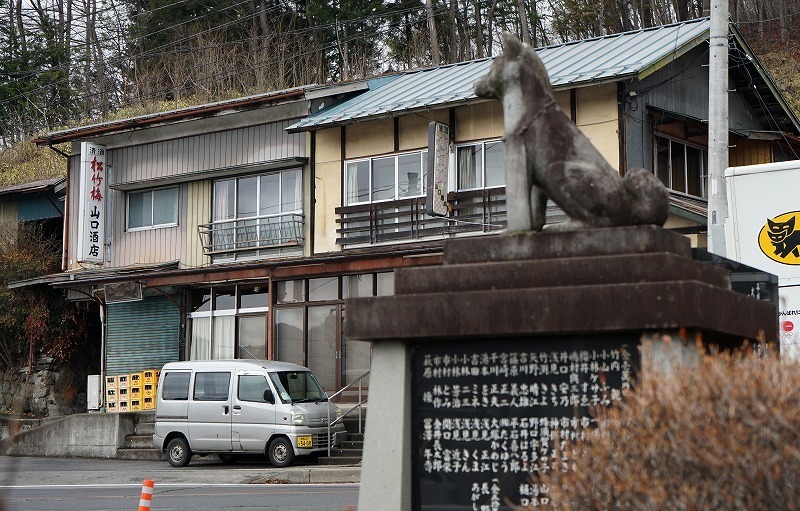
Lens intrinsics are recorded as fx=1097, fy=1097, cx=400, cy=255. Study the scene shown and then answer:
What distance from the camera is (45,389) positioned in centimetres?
3089

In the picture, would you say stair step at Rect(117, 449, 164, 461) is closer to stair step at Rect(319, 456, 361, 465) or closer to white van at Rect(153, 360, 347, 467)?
white van at Rect(153, 360, 347, 467)

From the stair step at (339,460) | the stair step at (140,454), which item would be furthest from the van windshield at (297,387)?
the stair step at (140,454)

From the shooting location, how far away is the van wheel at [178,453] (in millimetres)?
22109

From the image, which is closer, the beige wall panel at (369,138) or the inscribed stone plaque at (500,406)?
the inscribed stone plaque at (500,406)

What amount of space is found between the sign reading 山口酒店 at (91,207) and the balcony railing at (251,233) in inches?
109

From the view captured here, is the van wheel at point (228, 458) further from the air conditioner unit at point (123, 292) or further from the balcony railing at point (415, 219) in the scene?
the air conditioner unit at point (123, 292)

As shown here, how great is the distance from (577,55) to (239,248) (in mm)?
9628

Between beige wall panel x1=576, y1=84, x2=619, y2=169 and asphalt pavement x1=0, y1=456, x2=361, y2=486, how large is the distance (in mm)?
8293

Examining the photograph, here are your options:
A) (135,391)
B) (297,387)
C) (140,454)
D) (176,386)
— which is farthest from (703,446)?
(135,391)

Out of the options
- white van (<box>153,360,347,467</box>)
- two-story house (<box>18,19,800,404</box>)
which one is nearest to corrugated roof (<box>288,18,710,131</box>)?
two-story house (<box>18,19,800,404</box>)

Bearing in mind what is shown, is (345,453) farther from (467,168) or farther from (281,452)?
(467,168)

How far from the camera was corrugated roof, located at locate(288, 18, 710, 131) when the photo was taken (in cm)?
2189

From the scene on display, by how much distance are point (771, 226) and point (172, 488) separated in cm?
1050

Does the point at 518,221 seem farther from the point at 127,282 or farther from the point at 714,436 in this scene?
the point at 127,282
